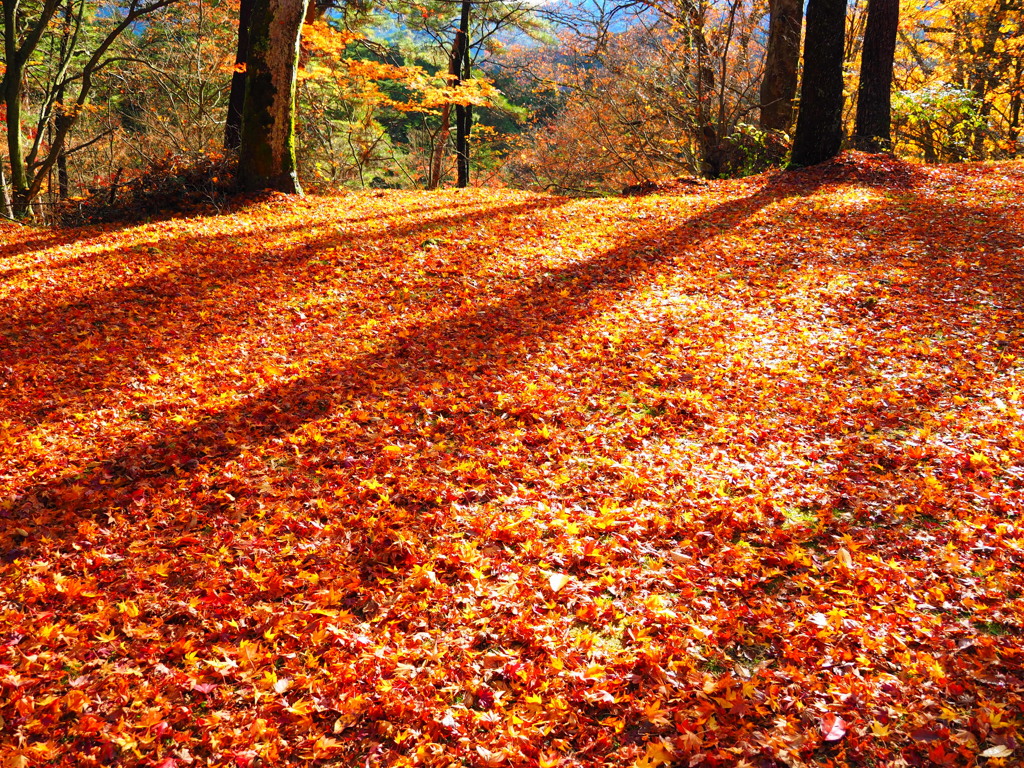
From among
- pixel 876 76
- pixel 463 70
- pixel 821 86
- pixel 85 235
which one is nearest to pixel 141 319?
pixel 85 235

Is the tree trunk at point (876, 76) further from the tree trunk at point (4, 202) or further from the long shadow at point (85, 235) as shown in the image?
the tree trunk at point (4, 202)

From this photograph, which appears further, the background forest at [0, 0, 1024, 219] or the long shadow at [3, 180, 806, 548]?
the background forest at [0, 0, 1024, 219]

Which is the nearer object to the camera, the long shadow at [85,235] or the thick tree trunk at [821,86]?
the long shadow at [85,235]

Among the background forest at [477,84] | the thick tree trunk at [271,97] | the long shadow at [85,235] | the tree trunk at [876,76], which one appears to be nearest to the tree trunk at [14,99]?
the background forest at [477,84]

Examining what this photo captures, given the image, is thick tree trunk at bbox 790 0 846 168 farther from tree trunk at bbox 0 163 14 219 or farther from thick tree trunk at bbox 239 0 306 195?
tree trunk at bbox 0 163 14 219

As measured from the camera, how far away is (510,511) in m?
3.88

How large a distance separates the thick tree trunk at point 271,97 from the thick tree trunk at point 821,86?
8.16 m

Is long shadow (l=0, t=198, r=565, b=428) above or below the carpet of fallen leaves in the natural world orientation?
above

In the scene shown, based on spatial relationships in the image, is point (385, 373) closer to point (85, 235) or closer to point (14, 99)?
point (85, 235)

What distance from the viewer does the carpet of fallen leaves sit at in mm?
2580

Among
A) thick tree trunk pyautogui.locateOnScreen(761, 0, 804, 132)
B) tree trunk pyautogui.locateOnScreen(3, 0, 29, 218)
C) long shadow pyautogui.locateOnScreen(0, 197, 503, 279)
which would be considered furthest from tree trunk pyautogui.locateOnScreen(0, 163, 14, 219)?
thick tree trunk pyautogui.locateOnScreen(761, 0, 804, 132)

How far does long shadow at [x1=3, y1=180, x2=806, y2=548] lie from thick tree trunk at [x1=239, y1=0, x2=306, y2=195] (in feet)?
11.3

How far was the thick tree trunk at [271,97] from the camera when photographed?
9.26m

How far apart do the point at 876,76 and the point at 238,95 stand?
11.5 metres
